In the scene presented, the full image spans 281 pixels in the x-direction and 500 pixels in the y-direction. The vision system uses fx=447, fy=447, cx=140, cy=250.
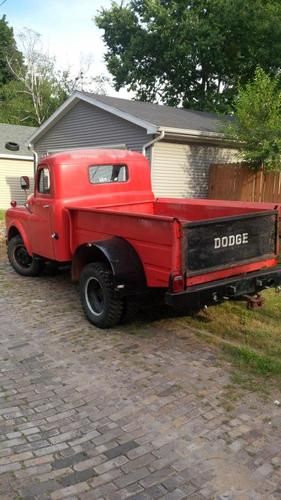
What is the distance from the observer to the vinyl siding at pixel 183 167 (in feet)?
44.0

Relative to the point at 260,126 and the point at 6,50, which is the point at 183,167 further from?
the point at 6,50

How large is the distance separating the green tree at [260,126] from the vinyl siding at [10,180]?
1175 cm

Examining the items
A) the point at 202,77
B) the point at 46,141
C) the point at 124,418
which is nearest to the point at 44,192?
the point at 124,418

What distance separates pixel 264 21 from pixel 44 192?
920 inches

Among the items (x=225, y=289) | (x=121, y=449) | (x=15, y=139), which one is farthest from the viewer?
(x=15, y=139)

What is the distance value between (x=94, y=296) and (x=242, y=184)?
9166 mm

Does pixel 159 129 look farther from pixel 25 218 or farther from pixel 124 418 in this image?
pixel 124 418

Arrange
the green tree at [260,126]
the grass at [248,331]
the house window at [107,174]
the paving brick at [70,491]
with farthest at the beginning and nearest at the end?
1. the green tree at [260,126]
2. the house window at [107,174]
3. the grass at [248,331]
4. the paving brick at [70,491]

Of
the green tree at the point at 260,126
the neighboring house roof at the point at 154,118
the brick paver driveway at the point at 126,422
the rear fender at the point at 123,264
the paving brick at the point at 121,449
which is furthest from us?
the neighboring house roof at the point at 154,118

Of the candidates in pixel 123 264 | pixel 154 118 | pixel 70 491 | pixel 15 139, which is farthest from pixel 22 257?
pixel 15 139

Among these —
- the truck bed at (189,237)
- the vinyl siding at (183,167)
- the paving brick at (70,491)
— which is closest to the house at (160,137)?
the vinyl siding at (183,167)

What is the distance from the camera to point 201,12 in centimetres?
2692

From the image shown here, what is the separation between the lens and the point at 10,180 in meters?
21.2

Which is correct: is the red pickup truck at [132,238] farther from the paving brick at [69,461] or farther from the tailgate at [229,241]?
the paving brick at [69,461]
